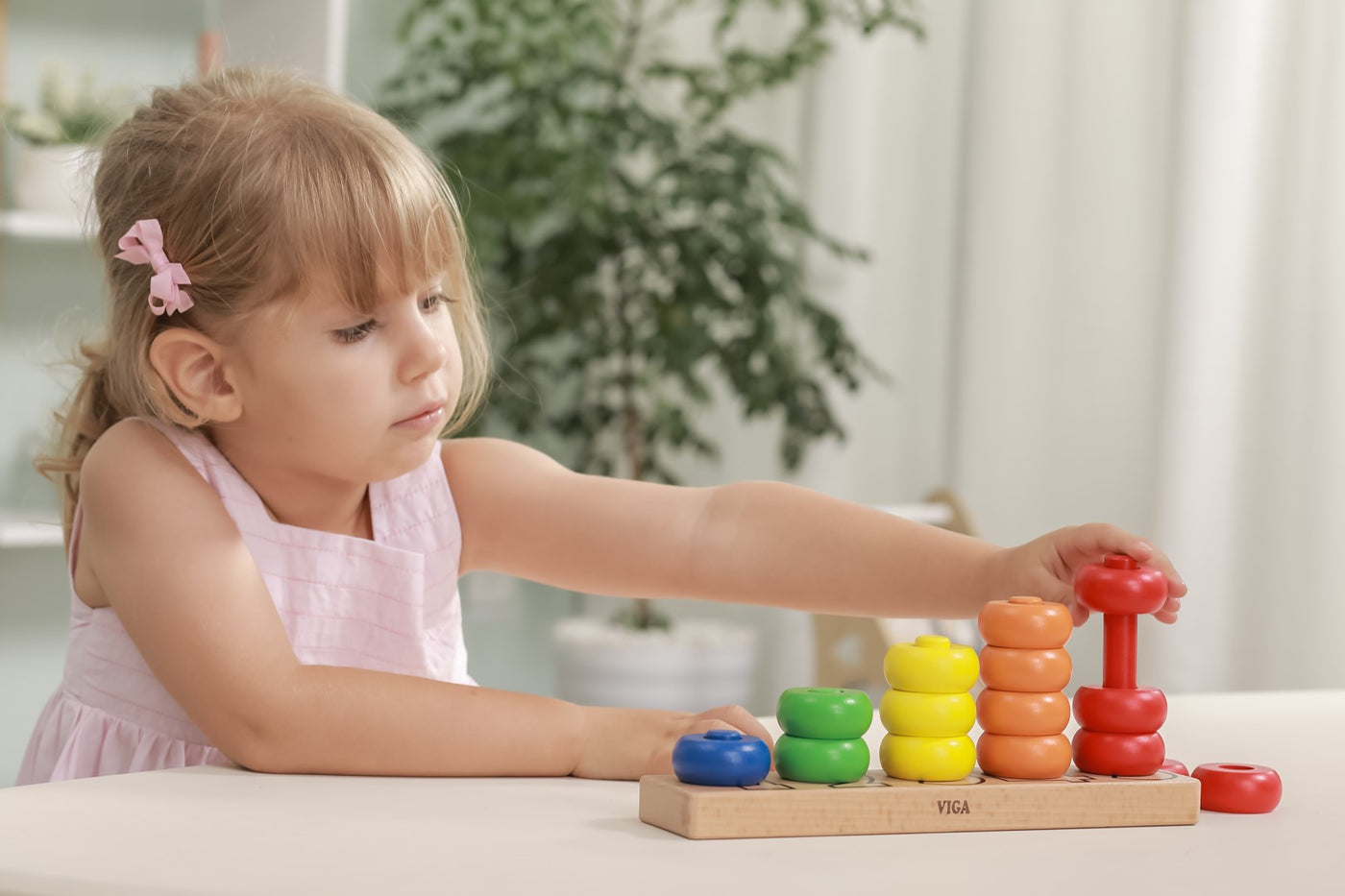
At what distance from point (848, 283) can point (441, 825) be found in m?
2.37

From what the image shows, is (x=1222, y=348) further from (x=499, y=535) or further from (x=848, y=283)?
(x=499, y=535)

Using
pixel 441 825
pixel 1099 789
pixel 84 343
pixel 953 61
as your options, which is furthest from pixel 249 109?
pixel 953 61

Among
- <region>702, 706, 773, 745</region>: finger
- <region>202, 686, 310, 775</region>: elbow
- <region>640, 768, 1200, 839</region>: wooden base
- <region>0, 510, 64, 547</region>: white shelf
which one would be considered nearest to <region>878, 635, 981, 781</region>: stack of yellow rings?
<region>640, 768, 1200, 839</region>: wooden base

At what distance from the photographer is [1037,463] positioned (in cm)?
267

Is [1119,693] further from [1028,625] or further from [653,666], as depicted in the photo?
[653,666]

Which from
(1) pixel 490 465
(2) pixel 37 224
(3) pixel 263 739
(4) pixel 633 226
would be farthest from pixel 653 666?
(3) pixel 263 739

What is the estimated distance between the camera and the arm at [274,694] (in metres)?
0.77

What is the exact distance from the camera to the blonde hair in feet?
3.13

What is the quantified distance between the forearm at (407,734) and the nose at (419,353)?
23 cm

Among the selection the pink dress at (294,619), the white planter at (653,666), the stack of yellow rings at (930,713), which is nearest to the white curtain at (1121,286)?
the white planter at (653,666)

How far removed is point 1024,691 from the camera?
2.31 ft

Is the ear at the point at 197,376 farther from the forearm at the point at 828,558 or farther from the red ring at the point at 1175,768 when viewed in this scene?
the red ring at the point at 1175,768

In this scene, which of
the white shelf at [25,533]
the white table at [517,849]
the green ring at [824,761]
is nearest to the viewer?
the white table at [517,849]

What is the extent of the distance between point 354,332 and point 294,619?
0.24 metres
